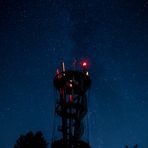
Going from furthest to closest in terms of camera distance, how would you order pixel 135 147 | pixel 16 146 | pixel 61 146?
pixel 16 146
pixel 61 146
pixel 135 147

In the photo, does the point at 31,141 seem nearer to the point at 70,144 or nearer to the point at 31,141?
the point at 31,141

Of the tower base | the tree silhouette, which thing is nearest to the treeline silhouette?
the tree silhouette

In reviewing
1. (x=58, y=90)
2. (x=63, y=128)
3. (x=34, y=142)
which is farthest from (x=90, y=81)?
(x=34, y=142)

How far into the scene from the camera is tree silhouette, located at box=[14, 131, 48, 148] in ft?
144

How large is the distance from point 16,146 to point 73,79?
16495 millimetres

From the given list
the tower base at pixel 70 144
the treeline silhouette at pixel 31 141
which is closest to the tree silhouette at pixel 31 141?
the treeline silhouette at pixel 31 141

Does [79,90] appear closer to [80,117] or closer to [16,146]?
[80,117]

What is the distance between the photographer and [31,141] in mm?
44594

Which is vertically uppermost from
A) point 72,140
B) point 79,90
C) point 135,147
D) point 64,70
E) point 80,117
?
point 64,70

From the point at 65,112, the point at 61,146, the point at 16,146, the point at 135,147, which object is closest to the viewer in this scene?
the point at 135,147

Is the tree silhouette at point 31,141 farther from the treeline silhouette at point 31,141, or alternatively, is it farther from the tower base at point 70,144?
the tower base at point 70,144

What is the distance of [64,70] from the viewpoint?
3650 cm

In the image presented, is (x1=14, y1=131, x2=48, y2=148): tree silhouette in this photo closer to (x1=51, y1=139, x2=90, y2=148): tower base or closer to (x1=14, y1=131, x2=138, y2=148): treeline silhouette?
(x1=14, y1=131, x2=138, y2=148): treeline silhouette

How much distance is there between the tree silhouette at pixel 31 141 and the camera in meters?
43.8
